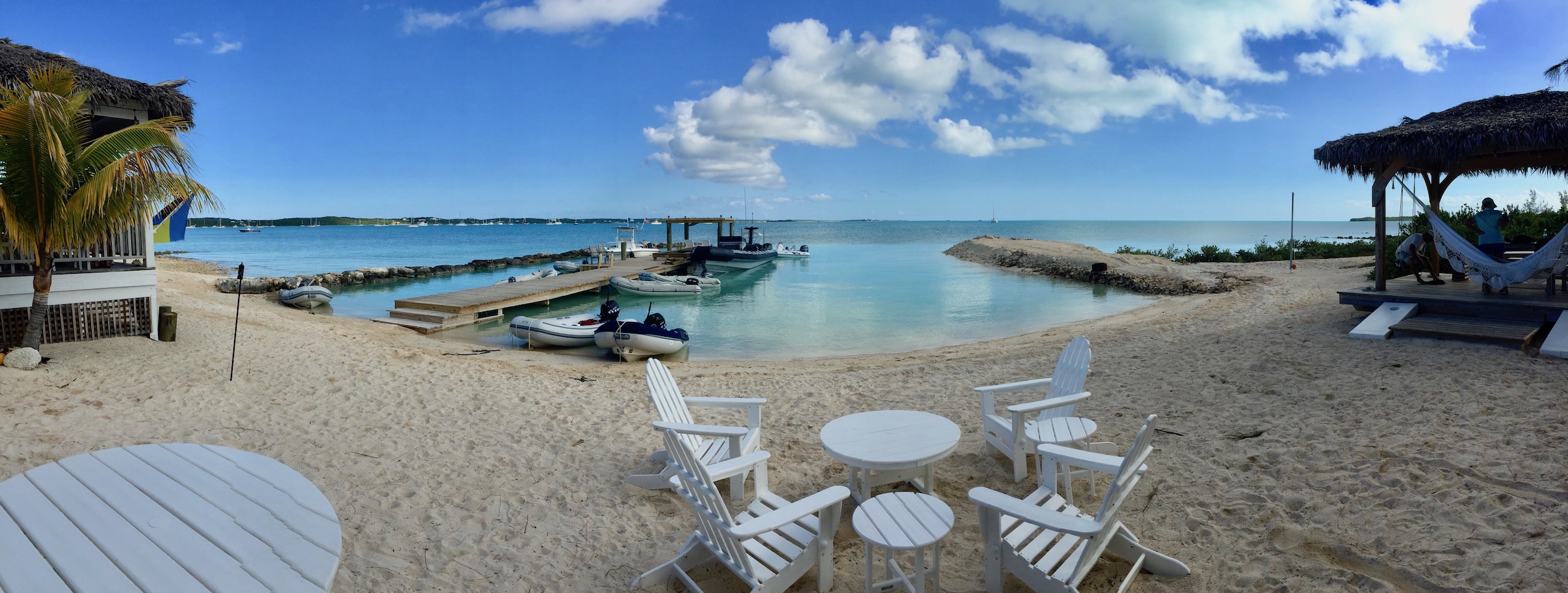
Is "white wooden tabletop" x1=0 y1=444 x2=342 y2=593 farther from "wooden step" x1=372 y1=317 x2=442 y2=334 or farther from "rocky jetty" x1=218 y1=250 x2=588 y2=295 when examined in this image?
"wooden step" x1=372 y1=317 x2=442 y2=334

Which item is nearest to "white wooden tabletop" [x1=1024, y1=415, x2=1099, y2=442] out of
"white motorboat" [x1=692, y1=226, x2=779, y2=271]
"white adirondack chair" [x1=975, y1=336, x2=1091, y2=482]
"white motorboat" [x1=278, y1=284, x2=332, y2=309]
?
"white adirondack chair" [x1=975, y1=336, x2=1091, y2=482]

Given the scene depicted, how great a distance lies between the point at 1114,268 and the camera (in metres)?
24.6

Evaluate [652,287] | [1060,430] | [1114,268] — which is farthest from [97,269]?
[1114,268]

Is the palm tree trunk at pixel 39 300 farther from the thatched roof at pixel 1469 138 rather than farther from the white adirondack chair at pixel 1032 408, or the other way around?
the thatched roof at pixel 1469 138

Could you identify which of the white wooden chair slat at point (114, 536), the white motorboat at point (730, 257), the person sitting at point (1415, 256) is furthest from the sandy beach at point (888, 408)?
the white motorboat at point (730, 257)

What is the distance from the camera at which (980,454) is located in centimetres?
498

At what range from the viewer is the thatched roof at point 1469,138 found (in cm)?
757

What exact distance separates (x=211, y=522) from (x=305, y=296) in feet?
64.4

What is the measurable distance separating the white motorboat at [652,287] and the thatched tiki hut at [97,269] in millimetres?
13605

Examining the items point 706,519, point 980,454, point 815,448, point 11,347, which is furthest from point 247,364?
point 980,454

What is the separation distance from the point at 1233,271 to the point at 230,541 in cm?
2431

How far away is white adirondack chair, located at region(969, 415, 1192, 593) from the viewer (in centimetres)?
277

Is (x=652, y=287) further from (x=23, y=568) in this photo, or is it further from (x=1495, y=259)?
(x=23, y=568)

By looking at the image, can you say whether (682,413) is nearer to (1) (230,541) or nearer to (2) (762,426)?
(2) (762,426)
